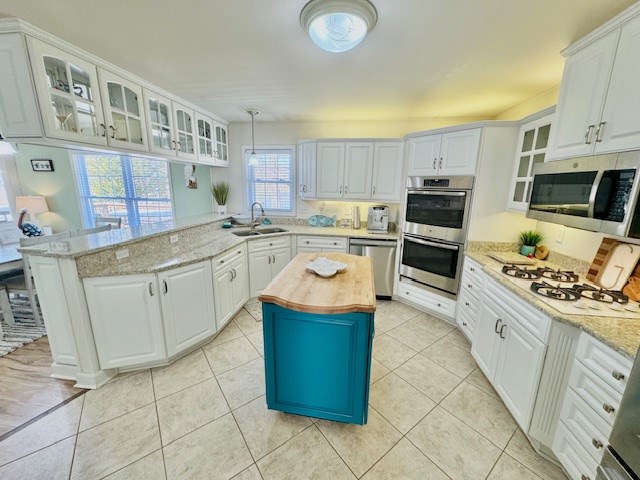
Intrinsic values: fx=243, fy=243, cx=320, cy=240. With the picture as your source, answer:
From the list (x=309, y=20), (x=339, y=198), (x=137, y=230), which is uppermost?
(x=309, y=20)

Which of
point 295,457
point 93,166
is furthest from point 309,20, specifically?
point 93,166

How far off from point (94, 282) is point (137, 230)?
32.3 inches

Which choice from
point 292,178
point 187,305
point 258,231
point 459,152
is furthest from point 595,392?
point 292,178

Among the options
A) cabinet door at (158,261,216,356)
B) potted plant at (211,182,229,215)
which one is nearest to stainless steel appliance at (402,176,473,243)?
cabinet door at (158,261,216,356)

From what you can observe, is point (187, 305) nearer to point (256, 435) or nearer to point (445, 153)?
point (256, 435)

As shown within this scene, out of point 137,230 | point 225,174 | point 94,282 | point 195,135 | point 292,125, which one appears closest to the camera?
point 94,282

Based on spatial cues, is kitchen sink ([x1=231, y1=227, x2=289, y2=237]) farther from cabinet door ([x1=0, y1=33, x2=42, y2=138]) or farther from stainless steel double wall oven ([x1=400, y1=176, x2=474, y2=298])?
cabinet door ([x1=0, y1=33, x2=42, y2=138])

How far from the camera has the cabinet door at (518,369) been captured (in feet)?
4.79

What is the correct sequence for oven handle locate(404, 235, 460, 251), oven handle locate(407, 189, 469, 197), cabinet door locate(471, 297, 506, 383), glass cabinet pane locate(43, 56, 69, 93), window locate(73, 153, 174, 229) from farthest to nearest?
1. window locate(73, 153, 174, 229)
2. oven handle locate(404, 235, 460, 251)
3. oven handle locate(407, 189, 469, 197)
4. cabinet door locate(471, 297, 506, 383)
5. glass cabinet pane locate(43, 56, 69, 93)

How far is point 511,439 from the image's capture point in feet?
5.21

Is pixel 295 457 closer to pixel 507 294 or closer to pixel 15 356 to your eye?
pixel 507 294

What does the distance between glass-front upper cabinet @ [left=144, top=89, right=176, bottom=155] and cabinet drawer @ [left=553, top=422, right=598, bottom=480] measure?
3.77m

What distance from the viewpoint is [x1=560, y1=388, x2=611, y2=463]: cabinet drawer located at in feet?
3.65

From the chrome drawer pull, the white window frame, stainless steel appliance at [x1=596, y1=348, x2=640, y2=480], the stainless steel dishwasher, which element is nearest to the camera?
stainless steel appliance at [x1=596, y1=348, x2=640, y2=480]
